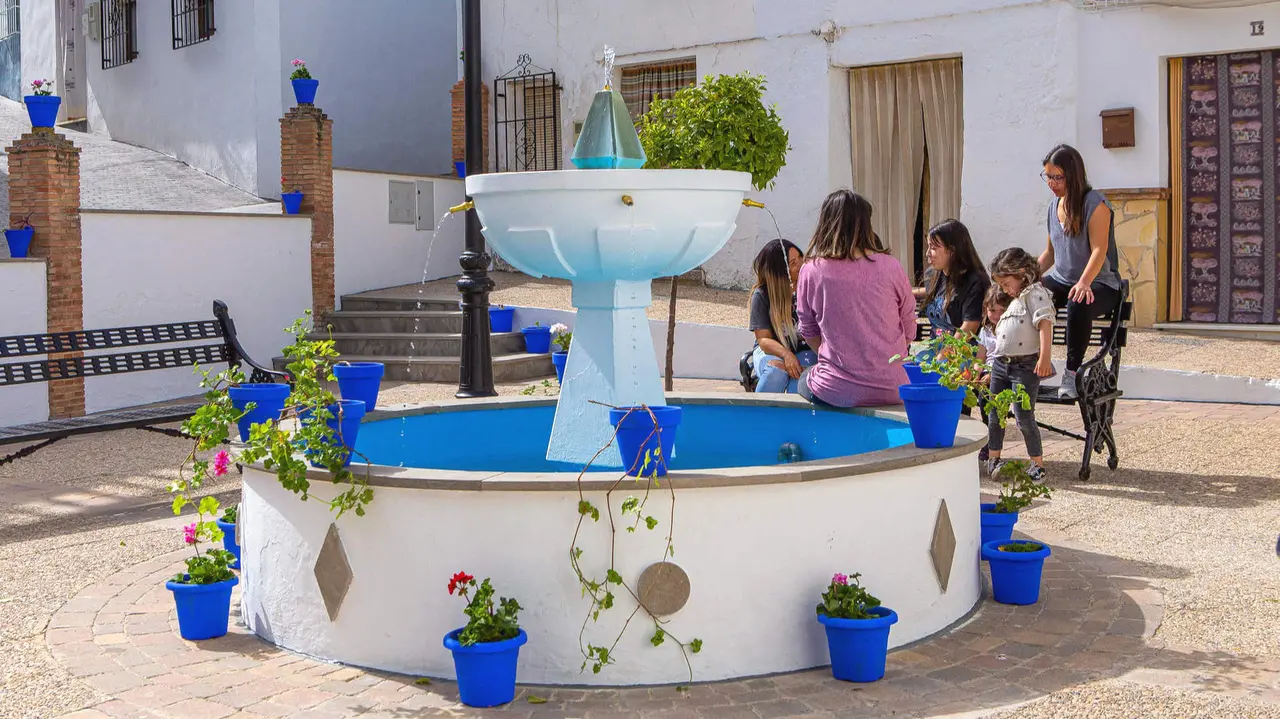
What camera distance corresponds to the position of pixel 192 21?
18.6 metres

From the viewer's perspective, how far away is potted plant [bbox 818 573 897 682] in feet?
13.4

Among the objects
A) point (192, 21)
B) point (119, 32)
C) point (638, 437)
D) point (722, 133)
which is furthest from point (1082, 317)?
point (119, 32)

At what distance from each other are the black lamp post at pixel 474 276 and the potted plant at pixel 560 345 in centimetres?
63

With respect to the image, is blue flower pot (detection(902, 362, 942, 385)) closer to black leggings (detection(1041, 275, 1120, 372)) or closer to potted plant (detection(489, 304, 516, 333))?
black leggings (detection(1041, 275, 1120, 372))

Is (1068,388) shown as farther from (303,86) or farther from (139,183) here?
(139,183)

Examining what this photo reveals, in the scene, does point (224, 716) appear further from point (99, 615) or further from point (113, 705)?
point (99, 615)

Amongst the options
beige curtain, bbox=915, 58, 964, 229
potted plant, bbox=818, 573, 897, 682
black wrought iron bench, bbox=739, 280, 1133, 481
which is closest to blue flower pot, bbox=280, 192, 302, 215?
beige curtain, bbox=915, 58, 964, 229

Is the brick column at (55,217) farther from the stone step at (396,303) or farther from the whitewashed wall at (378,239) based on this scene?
the whitewashed wall at (378,239)

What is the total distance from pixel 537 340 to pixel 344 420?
8932 mm

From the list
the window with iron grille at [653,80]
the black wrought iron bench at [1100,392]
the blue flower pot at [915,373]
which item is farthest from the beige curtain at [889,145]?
the blue flower pot at [915,373]

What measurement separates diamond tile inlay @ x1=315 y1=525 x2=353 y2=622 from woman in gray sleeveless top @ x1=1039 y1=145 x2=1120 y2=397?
469 centimetres

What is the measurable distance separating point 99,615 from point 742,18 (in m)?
12.4

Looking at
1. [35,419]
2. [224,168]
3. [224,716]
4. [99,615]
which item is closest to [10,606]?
[99,615]

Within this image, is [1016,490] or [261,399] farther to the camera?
[1016,490]
